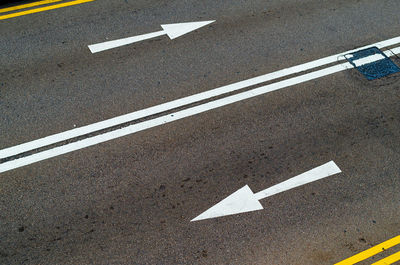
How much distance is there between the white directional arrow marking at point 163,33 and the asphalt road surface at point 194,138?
0.52 feet

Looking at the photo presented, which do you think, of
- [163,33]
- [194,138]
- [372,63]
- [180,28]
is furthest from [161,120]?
[372,63]

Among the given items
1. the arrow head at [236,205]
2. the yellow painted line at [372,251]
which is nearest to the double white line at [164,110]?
the arrow head at [236,205]

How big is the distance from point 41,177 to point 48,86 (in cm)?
213

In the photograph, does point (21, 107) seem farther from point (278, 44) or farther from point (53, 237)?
point (278, 44)

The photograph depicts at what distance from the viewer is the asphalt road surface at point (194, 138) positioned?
6527 millimetres

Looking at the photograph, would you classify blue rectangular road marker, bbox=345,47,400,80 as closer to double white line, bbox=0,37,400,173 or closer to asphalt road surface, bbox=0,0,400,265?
double white line, bbox=0,37,400,173

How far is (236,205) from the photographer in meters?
6.95

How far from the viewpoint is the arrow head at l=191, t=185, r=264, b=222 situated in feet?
22.4

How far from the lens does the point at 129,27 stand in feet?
32.5

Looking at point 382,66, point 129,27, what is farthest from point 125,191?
point 382,66

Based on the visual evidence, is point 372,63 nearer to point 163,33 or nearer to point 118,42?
point 163,33

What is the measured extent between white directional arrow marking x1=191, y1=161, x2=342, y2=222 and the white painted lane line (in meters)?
2.16

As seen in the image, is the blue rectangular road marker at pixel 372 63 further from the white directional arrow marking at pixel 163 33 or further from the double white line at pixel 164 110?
the white directional arrow marking at pixel 163 33

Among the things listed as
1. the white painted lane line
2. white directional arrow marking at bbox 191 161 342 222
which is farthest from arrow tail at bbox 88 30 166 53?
white directional arrow marking at bbox 191 161 342 222
